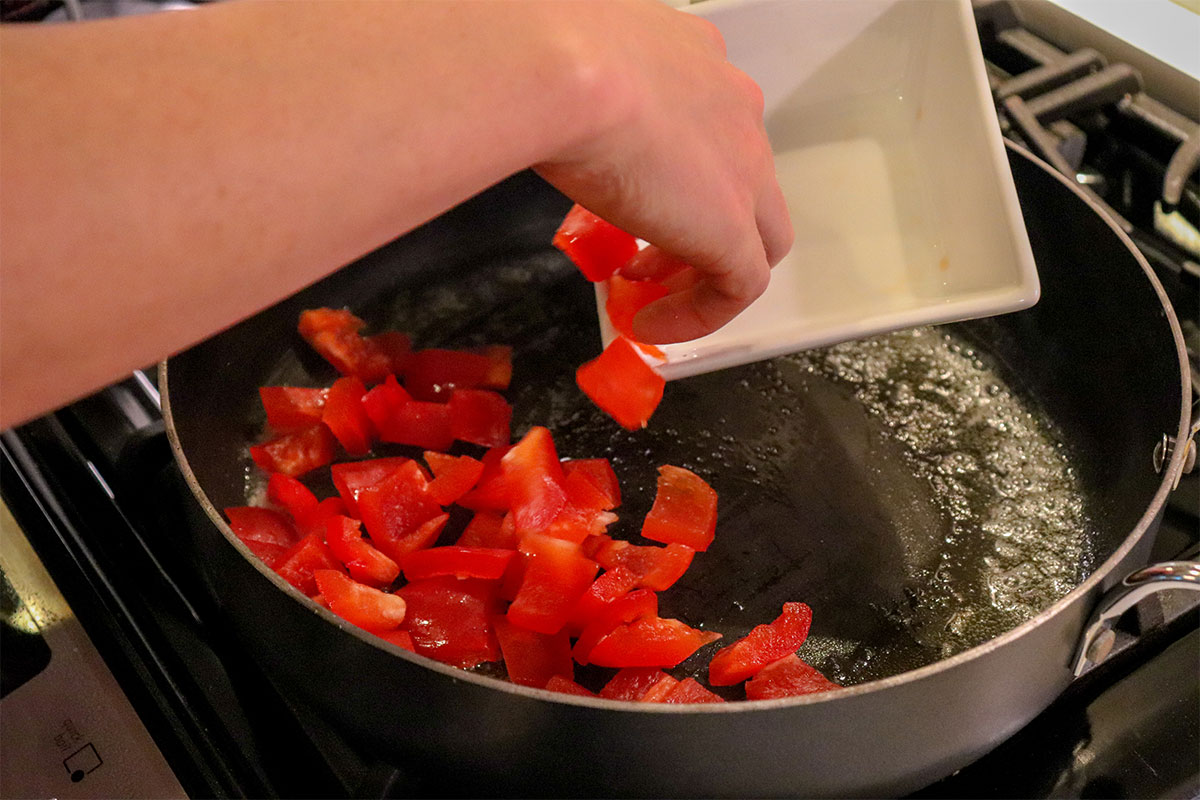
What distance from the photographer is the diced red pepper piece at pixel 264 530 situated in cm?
98

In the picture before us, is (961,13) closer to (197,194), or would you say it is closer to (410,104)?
(410,104)

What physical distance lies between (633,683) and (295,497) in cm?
42

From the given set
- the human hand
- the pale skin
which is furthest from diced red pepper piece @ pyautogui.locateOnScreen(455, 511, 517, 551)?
the pale skin

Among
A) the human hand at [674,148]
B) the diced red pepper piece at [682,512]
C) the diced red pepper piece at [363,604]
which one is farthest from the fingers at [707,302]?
the diced red pepper piece at [363,604]

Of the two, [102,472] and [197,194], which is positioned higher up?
[197,194]

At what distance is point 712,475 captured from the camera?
3.46 feet

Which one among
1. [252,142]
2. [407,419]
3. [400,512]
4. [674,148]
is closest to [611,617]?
[400,512]

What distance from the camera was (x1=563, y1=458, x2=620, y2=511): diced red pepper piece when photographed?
101cm

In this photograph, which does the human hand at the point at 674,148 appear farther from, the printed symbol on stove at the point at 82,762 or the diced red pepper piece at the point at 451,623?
the printed symbol on stove at the point at 82,762

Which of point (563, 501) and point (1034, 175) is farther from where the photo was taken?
point (1034, 175)

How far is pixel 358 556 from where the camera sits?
3.04ft

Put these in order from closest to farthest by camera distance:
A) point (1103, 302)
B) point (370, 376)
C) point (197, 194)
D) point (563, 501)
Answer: point (197, 194) → point (563, 501) → point (1103, 302) → point (370, 376)

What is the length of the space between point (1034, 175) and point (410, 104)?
2.88 ft

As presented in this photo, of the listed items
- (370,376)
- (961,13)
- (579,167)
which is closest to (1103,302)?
(961,13)
